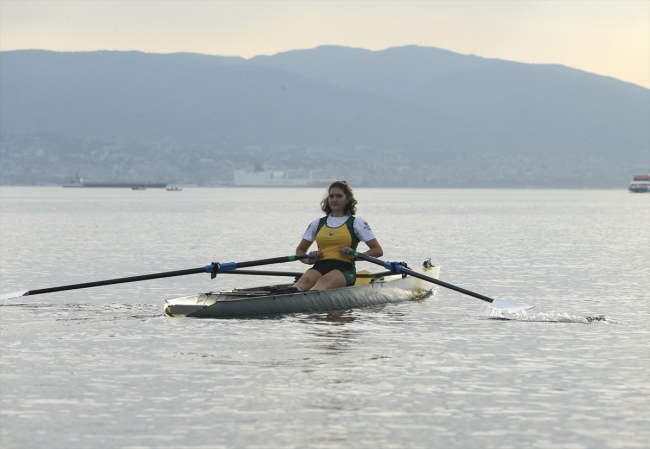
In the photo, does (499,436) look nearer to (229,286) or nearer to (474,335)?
(474,335)

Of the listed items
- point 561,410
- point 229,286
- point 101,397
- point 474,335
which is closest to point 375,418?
point 561,410

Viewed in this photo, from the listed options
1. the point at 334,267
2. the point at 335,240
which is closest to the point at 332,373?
the point at 335,240

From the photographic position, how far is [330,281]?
72.3ft

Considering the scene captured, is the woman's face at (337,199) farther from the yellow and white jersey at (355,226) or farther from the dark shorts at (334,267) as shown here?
the dark shorts at (334,267)

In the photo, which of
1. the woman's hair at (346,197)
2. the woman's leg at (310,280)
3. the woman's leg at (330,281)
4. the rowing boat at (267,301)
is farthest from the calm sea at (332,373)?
the woman's hair at (346,197)

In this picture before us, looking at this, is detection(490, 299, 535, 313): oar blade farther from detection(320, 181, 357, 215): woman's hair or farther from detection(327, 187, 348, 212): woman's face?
detection(327, 187, 348, 212): woman's face

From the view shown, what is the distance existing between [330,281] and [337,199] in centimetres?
168

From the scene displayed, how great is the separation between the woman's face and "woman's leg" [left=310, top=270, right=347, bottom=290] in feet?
4.42

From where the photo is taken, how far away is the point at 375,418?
12492 mm

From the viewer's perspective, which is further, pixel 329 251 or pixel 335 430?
pixel 329 251

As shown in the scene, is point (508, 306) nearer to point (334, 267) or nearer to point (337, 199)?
point (334, 267)

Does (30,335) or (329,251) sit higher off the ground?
(329,251)

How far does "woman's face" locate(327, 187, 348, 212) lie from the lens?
2150 cm

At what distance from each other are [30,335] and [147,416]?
7338 millimetres
